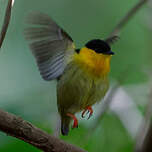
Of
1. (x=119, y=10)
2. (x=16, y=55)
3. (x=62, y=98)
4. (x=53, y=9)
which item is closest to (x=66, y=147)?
(x=62, y=98)

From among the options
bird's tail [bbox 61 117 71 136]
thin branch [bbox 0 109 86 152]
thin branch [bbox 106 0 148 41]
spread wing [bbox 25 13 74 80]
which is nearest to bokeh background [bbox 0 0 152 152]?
bird's tail [bbox 61 117 71 136]

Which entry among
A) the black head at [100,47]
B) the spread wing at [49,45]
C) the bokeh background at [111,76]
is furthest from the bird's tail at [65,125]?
the black head at [100,47]

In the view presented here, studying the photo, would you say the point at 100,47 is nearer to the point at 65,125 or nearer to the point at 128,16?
the point at 128,16

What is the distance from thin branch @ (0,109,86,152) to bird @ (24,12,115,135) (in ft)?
2.04

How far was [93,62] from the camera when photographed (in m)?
3.01

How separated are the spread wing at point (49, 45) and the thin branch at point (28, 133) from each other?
0.72 m

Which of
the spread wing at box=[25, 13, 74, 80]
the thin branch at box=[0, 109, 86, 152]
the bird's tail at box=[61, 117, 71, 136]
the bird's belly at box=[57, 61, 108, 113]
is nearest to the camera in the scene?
the thin branch at box=[0, 109, 86, 152]

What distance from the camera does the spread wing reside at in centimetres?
278

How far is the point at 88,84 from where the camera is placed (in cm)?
293

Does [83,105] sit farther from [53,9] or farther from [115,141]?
[53,9]

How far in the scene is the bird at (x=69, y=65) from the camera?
2857 millimetres

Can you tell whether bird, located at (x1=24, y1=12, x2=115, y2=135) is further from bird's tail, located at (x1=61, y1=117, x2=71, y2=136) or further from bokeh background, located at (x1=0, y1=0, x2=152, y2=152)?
bokeh background, located at (x1=0, y1=0, x2=152, y2=152)

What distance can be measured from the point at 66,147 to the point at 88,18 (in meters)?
2.28

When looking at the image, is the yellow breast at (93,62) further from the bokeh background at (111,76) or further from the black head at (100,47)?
the bokeh background at (111,76)
